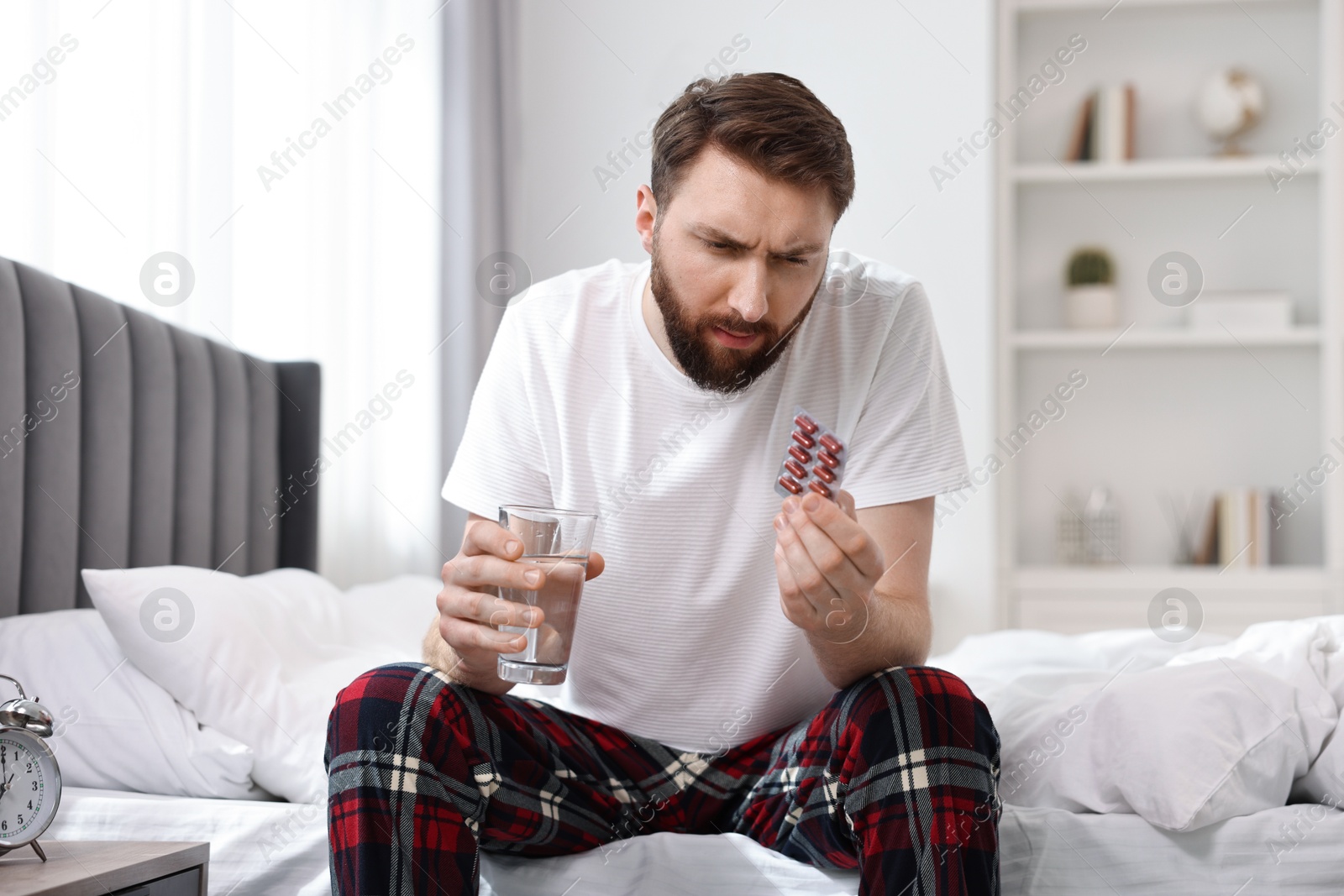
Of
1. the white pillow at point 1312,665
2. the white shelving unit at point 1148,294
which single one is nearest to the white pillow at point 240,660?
the white pillow at point 1312,665

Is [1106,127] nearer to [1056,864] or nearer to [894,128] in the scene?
[894,128]

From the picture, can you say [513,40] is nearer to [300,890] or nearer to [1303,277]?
[1303,277]

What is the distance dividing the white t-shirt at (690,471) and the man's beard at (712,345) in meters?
0.03

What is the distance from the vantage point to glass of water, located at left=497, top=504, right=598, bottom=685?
2.91 ft

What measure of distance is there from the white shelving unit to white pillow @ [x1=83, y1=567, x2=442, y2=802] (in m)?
2.00

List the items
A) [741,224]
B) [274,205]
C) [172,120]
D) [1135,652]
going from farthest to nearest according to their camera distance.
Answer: [274,205]
[172,120]
[1135,652]
[741,224]

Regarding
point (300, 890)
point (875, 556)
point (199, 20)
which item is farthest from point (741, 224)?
point (199, 20)

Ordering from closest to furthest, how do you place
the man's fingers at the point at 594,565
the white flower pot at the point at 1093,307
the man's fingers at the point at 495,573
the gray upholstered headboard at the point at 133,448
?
1. the man's fingers at the point at 495,573
2. the man's fingers at the point at 594,565
3. the gray upholstered headboard at the point at 133,448
4. the white flower pot at the point at 1093,307

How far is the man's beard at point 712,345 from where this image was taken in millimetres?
1149

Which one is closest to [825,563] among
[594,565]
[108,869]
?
[594,565]

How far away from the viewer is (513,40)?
3.18 meters

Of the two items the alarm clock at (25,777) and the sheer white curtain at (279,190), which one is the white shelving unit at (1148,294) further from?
the alarm clock at (25,777)

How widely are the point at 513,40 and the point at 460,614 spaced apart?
264 cm

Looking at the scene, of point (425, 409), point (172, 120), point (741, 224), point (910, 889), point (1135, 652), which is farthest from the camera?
point (425, 409)
